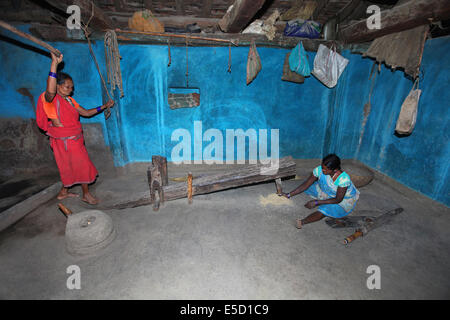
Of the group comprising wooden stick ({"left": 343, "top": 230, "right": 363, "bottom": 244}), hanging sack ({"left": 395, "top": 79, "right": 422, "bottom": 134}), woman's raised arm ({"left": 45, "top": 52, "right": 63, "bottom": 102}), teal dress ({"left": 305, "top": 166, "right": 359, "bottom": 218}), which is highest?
woman's raised arm ({"left": 45, "top": 52, "right": 63, "bottom": 102})

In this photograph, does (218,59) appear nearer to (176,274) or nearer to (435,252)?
(176,274)

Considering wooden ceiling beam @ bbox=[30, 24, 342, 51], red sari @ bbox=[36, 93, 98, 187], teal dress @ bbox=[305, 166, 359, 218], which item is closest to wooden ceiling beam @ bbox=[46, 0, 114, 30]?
wooden ceiling beam @ bbox=[30, 24, 342, 51]

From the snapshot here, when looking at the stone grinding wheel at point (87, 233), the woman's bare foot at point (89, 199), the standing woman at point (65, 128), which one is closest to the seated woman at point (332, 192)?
the stone grinding wheel at point (87, 233)

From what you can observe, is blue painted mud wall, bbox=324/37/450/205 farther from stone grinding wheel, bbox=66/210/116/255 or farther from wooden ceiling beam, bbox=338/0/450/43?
stone grinding wheel, bbox=66/210/116/255

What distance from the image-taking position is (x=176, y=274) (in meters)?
2.43

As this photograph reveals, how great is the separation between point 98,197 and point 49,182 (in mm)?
1479

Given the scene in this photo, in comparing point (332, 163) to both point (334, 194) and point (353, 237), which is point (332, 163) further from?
point (353, 237)

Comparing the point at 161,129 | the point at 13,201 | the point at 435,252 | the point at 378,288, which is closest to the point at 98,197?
the point at 13,201

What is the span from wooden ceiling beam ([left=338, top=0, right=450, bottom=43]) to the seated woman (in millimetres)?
2135

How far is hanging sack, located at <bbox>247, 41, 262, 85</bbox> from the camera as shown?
4.39 meters

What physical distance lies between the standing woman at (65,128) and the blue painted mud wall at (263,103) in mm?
1119

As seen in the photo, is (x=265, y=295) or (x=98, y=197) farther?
(x=98, y=197)

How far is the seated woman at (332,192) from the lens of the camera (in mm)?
3096

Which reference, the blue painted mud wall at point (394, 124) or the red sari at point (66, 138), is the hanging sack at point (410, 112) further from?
the red sari at point (66, 138)
